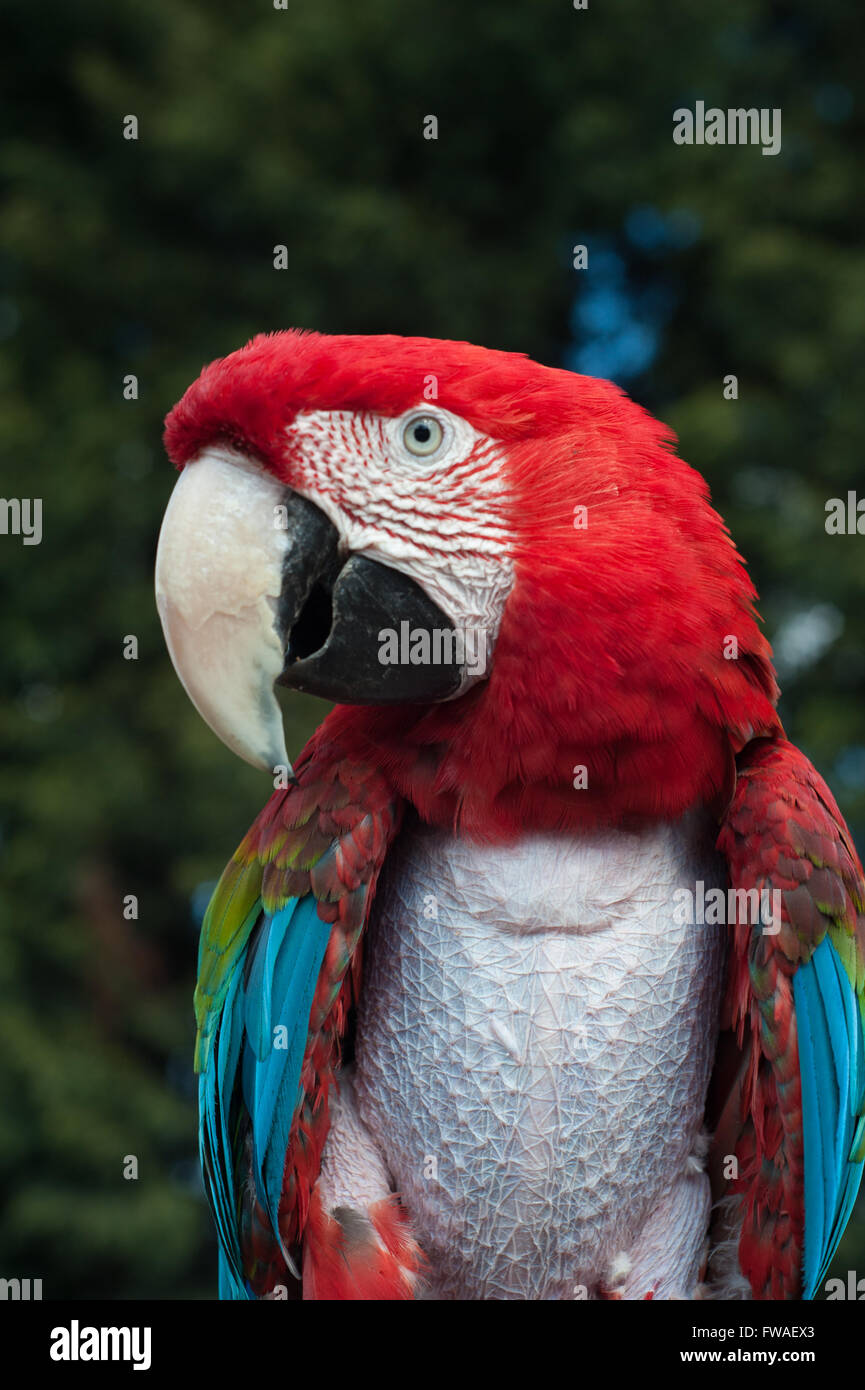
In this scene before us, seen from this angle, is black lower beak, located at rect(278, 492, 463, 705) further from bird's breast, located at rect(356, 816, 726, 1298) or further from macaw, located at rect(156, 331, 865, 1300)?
bird's breast, located at rect(356, 816, 726, 1298)

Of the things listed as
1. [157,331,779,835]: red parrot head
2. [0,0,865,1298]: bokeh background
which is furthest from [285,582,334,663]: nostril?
[0,0,865,1298]: bokeh background

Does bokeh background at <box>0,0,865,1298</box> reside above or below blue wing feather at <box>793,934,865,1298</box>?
above

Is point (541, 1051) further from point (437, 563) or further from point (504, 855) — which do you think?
point (437, 563)

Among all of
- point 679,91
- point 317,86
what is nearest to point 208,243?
point 317,86

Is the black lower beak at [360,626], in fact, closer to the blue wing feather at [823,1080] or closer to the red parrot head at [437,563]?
the red parrot head at [437,563]

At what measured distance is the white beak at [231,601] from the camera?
1.01m

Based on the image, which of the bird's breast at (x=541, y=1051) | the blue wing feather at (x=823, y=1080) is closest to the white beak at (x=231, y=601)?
the bird's breast at (x=541, y=1051)

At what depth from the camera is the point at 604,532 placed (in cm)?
104

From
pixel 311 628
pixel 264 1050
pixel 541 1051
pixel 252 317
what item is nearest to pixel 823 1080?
pixel 541 1051

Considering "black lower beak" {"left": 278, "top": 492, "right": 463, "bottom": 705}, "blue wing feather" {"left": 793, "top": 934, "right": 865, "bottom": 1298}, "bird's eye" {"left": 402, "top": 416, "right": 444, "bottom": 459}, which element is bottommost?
"blue wing feather" {"left": 793, "top": 934, "right": 865, "bottom": 1298}

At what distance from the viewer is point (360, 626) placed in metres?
1.03

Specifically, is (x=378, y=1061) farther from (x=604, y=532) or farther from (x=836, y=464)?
(x=836, y=464)

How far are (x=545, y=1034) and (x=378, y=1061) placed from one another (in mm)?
173

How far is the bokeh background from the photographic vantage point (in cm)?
301
